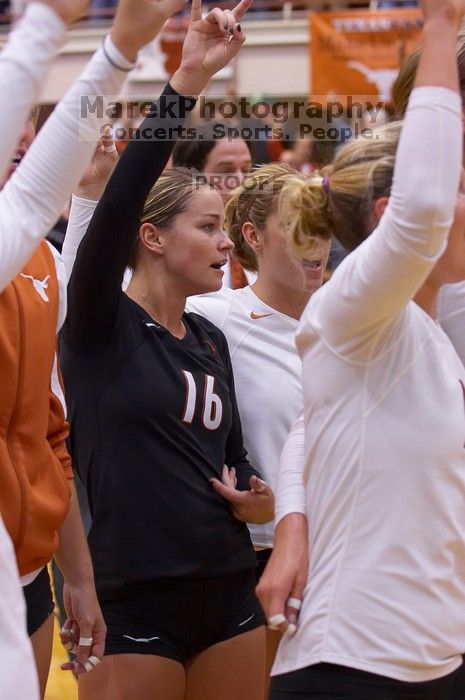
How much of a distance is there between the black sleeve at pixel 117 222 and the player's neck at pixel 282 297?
1.81 ft

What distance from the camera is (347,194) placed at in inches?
59.2

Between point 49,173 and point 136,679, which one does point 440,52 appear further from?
point 136,679

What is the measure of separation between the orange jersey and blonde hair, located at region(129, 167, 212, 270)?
483mm

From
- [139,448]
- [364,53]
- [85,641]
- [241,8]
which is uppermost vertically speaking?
[364,53]

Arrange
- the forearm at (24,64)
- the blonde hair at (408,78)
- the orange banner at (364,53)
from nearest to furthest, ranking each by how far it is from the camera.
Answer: the forearm at (24,64)
the blonde hair at (408,78)
the orange banner at (364,53)

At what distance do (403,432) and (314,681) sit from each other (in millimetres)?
349

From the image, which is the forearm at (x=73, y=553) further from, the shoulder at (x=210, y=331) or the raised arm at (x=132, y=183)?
the shoulder at (x=210, y=331)

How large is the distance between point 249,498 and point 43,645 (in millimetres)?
491

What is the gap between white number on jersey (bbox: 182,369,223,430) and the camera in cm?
207

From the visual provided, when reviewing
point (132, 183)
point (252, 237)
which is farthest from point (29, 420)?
point (252, 237)

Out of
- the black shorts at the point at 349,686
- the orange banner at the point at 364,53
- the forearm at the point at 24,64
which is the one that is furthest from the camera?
the orange banner at the point at 364,53

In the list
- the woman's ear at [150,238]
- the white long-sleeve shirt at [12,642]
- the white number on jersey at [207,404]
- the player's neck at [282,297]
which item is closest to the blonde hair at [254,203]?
the player's neck at [282,297]

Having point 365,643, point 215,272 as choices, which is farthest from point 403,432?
point 215,272

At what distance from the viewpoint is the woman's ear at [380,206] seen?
145cm
